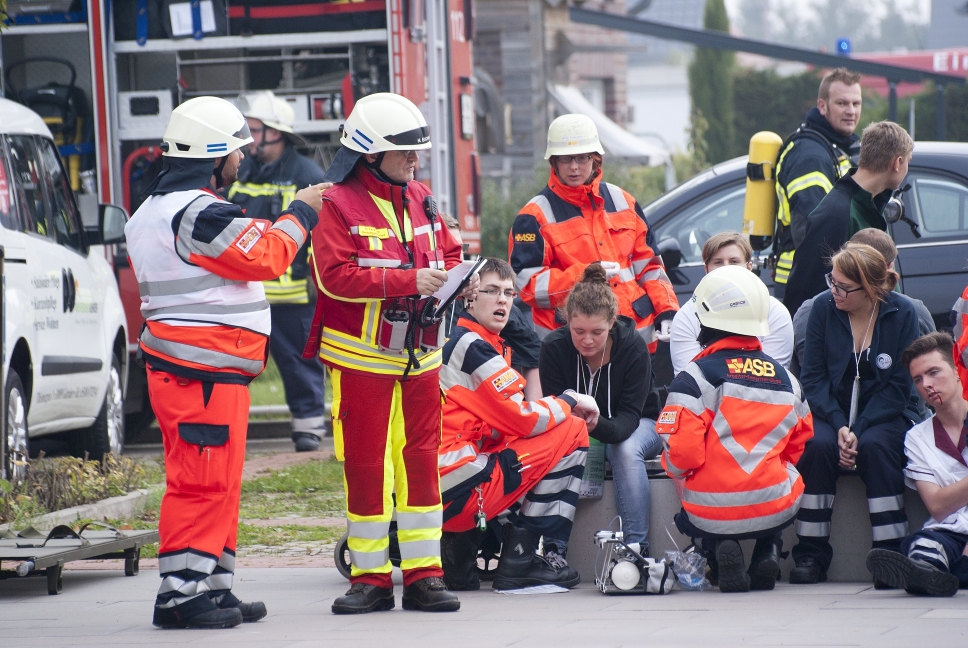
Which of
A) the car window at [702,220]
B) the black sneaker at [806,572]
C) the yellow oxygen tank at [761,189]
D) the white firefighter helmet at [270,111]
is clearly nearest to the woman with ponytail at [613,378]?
the black sneaker at [806,572]

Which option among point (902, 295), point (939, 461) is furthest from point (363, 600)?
point (902, 295)

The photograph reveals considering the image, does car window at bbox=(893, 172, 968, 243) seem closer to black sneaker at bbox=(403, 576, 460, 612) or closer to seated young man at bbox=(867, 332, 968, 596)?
seated young man at bbox=(867, 332, 968, 596)

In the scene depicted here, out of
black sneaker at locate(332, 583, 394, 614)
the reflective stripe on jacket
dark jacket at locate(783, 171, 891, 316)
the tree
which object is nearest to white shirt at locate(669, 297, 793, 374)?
dark jacket at locate(783, 171, 891, 316)

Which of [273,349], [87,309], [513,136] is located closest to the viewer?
[87,309]

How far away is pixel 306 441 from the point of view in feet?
34.2

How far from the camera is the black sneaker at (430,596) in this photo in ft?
18.1

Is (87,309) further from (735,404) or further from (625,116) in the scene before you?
(625,116)

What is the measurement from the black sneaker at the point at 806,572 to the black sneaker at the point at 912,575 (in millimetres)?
436

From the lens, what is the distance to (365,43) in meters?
11.1

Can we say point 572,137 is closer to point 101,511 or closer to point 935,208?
point 935,208

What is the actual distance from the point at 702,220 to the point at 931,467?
3.44 m

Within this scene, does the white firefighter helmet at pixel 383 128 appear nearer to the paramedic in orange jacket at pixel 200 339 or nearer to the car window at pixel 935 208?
the paramedic in orange jacket at pixel 200 339

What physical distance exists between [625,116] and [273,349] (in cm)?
1849

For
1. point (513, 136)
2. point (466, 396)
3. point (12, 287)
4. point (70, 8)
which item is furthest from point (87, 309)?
point (513, 136)
